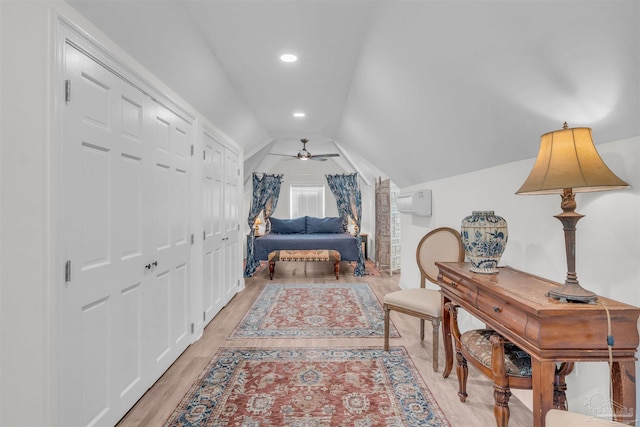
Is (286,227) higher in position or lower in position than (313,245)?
higher

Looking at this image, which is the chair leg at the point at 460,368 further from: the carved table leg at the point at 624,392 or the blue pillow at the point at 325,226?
the blue pillow at the point at 325,226

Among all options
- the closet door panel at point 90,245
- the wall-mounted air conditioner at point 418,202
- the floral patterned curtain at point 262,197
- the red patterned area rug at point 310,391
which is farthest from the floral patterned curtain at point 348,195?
the closet door panel at point 90,245

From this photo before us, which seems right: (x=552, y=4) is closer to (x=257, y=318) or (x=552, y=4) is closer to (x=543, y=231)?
(x=543, y=231)

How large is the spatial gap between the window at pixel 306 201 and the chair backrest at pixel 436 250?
5422 mm

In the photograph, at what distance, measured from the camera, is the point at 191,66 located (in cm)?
235

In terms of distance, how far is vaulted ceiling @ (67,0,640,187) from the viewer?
122 cm

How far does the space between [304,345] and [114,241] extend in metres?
1.77

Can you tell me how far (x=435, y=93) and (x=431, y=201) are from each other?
1554 millimetres

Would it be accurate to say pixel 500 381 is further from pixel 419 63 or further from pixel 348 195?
pixel 348 195

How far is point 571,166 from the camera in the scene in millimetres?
1141

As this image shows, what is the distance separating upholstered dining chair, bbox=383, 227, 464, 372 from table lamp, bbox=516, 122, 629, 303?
1.15 m

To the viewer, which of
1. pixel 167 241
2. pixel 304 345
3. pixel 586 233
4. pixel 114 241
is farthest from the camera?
pixel 304 345

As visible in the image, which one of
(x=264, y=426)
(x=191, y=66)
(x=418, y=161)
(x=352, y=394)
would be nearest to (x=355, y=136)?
(x=418, y=161)

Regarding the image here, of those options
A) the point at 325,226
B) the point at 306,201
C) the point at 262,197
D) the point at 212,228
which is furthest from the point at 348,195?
the point at 212,228
